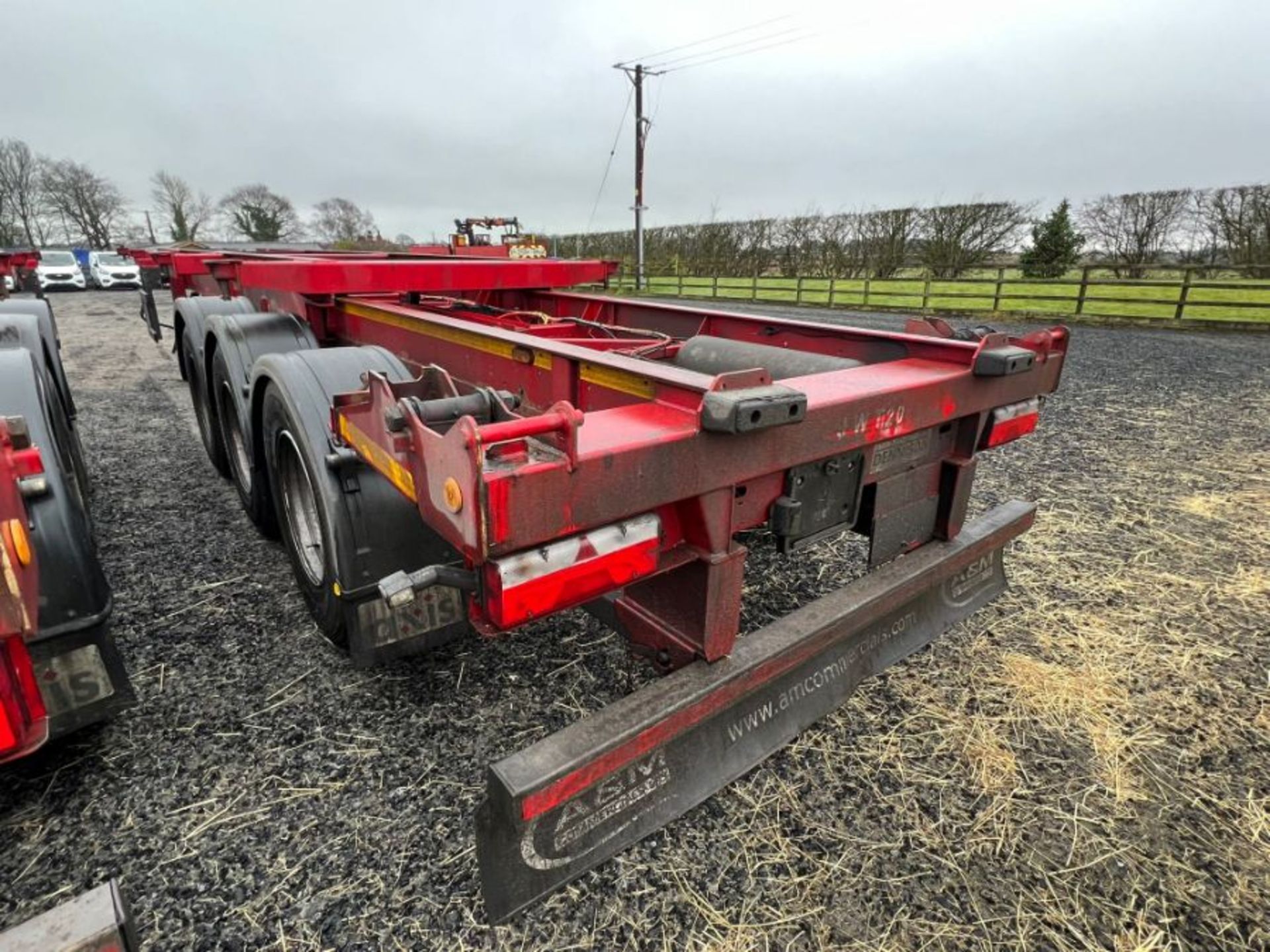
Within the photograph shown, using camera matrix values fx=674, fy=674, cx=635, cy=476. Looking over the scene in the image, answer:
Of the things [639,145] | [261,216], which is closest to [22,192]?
[261,216]

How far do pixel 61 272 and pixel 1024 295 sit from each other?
30.7 meters

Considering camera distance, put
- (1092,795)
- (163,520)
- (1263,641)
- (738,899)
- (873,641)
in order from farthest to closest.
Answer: (163,520)
(1263,641)
(873,641)
(1092,795)
(738,899)

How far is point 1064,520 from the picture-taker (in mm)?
3854

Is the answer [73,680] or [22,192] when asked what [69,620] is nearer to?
[73,680]

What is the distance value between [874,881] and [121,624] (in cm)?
291

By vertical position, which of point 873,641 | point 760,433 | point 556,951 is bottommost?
point 556,951

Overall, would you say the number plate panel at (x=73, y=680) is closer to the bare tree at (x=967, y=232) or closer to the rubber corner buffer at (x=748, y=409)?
the rubber corner buffer at (x=748, y=409)

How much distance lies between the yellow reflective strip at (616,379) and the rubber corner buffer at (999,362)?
1.15m

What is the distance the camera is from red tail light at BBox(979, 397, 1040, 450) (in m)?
2.38

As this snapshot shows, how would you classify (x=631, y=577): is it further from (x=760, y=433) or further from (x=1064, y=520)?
(x=1064, y=520)

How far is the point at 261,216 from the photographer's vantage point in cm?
4088

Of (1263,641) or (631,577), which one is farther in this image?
(1263,641)

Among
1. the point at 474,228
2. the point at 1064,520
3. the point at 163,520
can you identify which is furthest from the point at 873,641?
the point at 474,228

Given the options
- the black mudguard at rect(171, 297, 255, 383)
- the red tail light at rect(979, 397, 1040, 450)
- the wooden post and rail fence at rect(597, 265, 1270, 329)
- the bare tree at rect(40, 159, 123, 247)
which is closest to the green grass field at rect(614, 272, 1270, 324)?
the wooden post and rail fence at rect(597, 265, 1270, 329)
